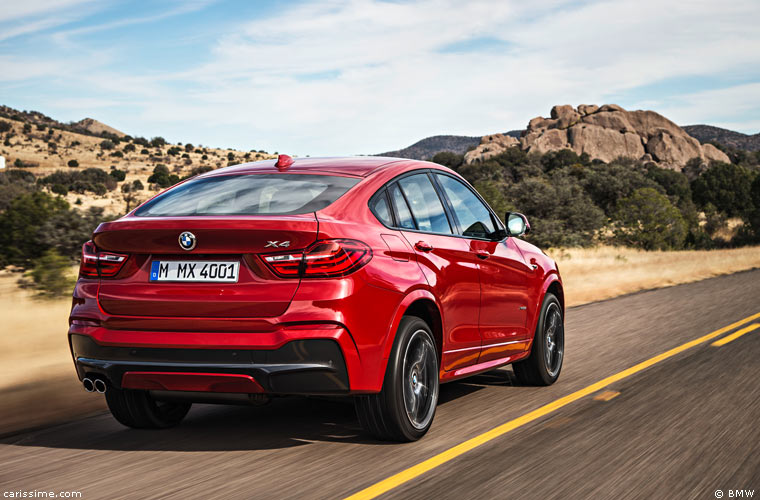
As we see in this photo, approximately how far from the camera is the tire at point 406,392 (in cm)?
484

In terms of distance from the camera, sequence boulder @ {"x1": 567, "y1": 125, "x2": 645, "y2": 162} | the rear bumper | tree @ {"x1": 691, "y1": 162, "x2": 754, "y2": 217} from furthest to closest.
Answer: boulder @ {"x1": 567, "y1": 125, "x2": 645, "y2": 162} → tree @ {"x1": 691, "y1": 162, "x2": 754, "y2": 217} → the rear bumper

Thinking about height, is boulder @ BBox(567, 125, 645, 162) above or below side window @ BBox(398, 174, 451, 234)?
above

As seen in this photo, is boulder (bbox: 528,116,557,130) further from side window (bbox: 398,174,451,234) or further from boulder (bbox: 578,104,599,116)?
side window (bbox: 398,174,451,234)

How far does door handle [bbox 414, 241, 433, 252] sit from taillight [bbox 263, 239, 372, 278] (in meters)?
0.85

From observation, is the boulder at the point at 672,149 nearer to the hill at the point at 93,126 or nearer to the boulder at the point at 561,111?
the boulder at the point at 561,111

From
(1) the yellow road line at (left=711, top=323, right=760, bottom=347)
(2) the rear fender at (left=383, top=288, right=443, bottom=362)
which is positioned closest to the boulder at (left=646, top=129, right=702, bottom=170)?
(1) the yellow road line at (left=711, top=323, right=760, bottom=347)

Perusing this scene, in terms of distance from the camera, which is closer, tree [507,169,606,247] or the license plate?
the license plate

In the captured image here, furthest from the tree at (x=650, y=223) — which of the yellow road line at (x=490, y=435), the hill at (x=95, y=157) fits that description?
the yellow road line at (x=490, y=435)

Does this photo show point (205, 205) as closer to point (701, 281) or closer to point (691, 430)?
point (691, 430)

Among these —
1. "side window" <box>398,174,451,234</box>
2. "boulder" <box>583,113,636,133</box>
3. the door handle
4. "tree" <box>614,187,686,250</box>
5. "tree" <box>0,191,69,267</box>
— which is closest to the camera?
the door handle

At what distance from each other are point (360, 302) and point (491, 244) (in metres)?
2.10

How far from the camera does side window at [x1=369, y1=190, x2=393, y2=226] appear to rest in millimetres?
5062

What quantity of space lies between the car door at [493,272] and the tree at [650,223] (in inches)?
1650

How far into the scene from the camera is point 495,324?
6293 mm
